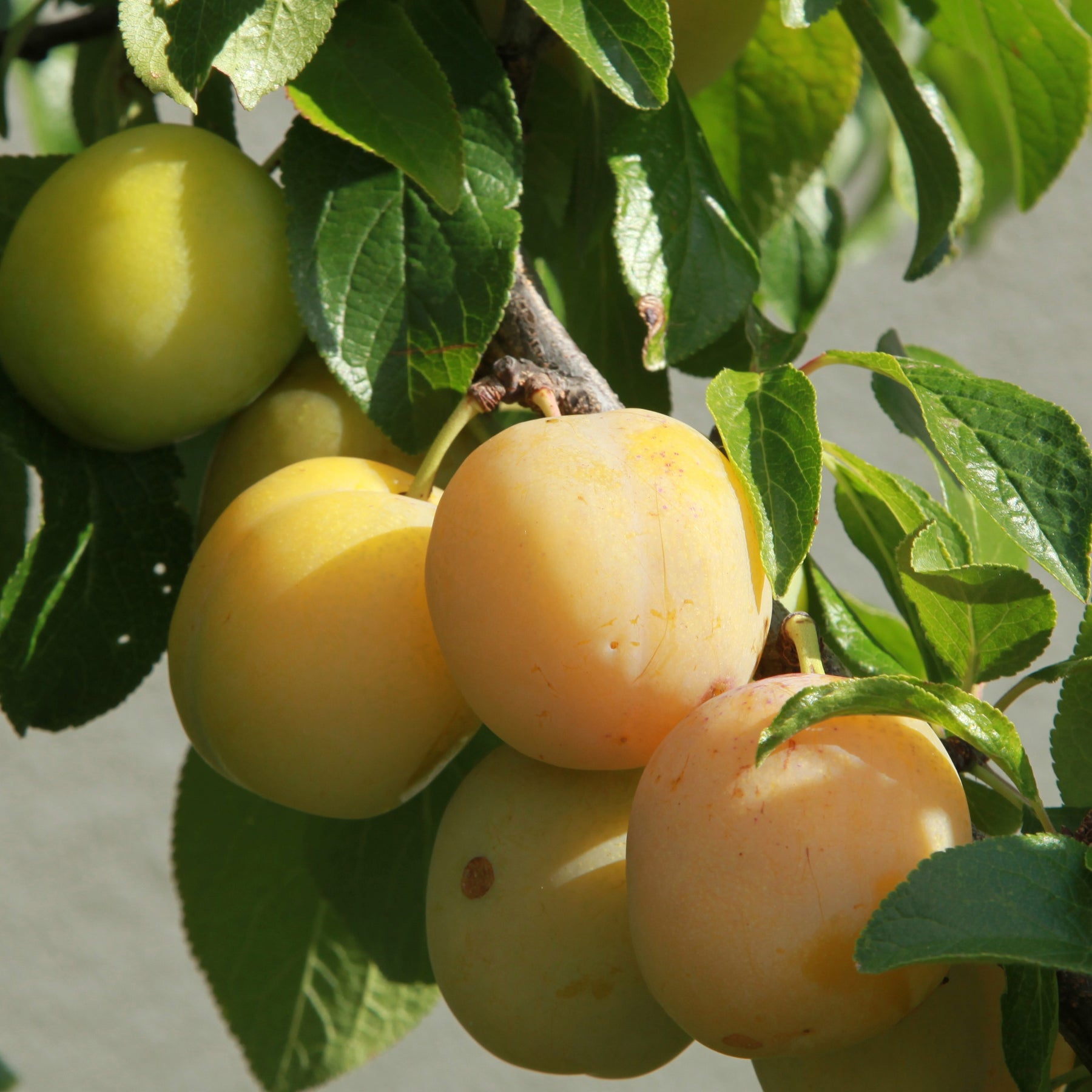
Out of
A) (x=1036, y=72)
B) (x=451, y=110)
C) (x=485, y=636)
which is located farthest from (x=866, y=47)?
(x=485, y=636)

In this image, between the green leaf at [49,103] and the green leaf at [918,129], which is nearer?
the green leaf at [918,129]

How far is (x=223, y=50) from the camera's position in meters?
0.30

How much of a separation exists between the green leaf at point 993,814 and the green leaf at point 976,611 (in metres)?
0.04

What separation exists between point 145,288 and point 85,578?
0.11 meters

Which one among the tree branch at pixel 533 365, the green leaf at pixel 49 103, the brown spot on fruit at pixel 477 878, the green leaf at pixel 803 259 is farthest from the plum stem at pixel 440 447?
the green leaf at pixel 49 103

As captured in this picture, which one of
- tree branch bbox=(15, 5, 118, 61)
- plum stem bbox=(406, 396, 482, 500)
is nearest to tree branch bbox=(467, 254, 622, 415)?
plum stem bbox=(406, 396, 482, 500)

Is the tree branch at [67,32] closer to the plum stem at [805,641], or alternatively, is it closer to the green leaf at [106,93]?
the green leaf at [106,93]

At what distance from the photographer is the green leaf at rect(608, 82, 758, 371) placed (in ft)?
1.17

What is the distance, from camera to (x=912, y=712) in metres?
0.24

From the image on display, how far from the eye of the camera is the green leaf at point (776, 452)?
0.86ft

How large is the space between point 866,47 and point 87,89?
344 millimetres

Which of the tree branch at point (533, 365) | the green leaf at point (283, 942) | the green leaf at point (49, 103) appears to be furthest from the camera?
the green leaf at point (49, 103)

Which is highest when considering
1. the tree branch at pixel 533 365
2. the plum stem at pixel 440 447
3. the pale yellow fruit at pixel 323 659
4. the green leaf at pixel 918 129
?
the green leaf at pixel 918 129

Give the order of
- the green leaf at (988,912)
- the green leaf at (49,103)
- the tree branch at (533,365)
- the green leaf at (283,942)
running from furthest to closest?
the green leaf at (49,103)
the green leaf at (283,942)
the tree branch at (533,365)
the green leaf at (988,912)
